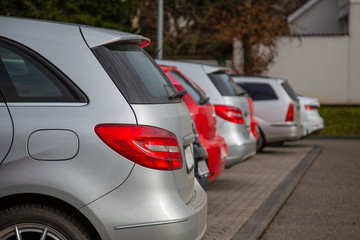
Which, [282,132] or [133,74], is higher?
[133,74]

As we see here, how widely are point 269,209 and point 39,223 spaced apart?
4.68 m

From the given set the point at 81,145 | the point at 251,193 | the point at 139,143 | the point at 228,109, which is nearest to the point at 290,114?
the point at 228,109

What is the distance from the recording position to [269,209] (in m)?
8.12

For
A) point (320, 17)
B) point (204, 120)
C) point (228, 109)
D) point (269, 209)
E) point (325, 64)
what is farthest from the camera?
point (320, 17)

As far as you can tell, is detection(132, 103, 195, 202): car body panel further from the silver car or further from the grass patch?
the grass patch

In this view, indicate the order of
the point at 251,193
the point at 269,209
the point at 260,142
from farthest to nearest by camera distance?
the point at 260,142, the point at 251,193, the point at 269,209

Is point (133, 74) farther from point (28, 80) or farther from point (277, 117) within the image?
point (277, 117)

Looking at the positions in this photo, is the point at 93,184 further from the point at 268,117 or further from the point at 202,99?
the point at 268,117

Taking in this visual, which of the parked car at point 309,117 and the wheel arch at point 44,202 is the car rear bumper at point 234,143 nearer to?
the wheel arch at point 44,202

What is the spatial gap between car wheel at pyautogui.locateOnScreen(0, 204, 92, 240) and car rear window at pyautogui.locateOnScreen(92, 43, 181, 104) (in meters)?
0.75

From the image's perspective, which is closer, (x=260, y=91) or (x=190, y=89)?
(x=190, y=89)

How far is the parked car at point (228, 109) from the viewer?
31.1 feet

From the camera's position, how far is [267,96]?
53.2 ft

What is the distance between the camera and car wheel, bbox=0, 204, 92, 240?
151 inches
